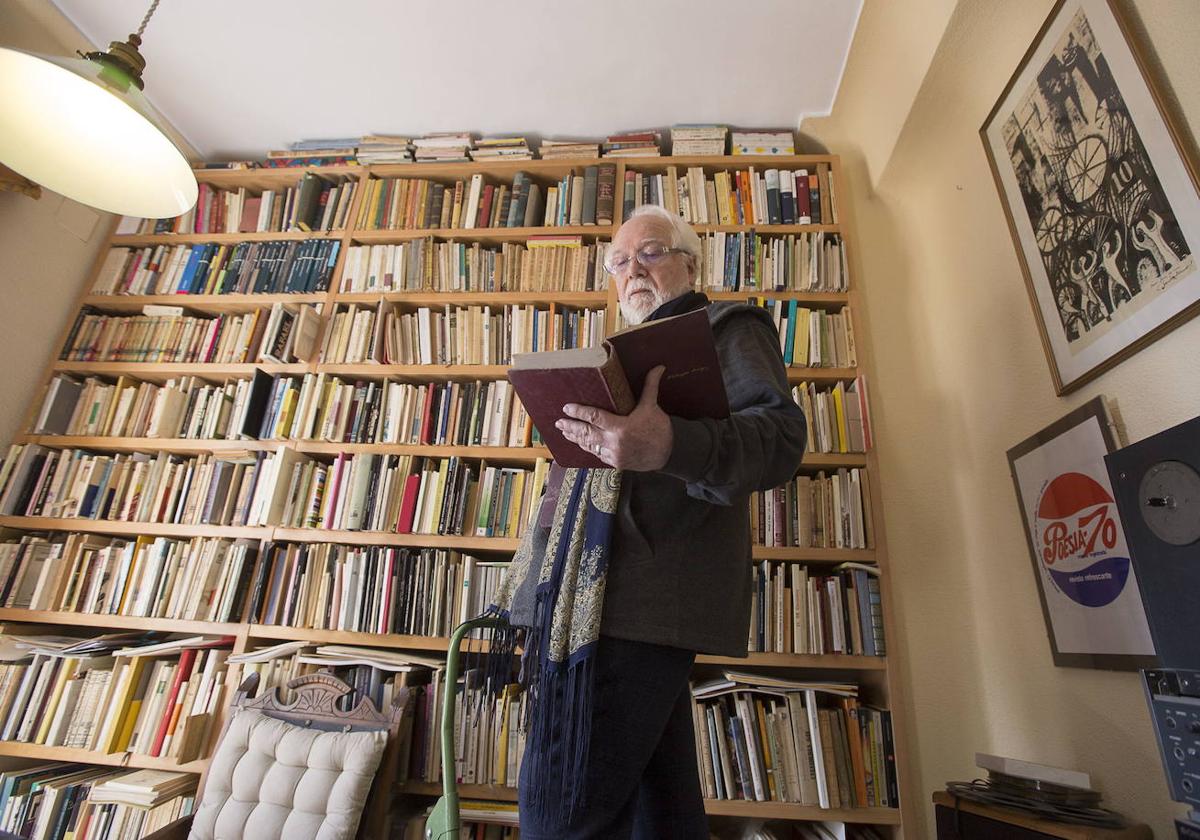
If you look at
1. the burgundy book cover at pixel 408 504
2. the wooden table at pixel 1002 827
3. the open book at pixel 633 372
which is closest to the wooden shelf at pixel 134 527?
the burgundy book cover at pixel 408 504

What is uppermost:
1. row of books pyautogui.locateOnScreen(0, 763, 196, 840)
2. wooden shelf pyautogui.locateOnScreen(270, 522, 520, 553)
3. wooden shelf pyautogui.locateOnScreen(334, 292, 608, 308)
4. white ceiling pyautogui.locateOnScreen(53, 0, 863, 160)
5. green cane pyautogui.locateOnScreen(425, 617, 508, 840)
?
white ceiling pyautogui.locateOnScreen(53, 0, 863, 160)

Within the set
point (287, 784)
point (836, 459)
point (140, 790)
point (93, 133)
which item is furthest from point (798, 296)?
point (140, 790)

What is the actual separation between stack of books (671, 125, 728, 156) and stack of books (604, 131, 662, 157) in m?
0.08

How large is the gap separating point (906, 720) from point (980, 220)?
141cm

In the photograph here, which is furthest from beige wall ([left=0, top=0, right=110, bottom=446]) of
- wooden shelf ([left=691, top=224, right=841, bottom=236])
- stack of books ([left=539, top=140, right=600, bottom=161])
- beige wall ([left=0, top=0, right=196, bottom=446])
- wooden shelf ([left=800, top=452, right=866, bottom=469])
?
wooden shelf ([left=800, top=452, right=866, bottom=469])

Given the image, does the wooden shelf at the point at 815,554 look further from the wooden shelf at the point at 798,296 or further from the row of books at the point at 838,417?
the wooden shelf at the point at 798,296

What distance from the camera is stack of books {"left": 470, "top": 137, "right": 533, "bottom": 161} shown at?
2.30m

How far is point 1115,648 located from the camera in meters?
1.05

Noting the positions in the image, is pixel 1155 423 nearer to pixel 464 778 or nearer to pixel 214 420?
pixel 464 778

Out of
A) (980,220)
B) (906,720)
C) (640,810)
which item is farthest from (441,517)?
(980,220)

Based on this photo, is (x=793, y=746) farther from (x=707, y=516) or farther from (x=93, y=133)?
(x=93, y=133)

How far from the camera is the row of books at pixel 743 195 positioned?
2041 mm

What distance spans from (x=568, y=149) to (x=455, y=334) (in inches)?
37.8

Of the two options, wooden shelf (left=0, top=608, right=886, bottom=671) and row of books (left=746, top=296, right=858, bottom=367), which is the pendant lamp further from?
row of books (left=746, top=296, right=858, bottom=367)
